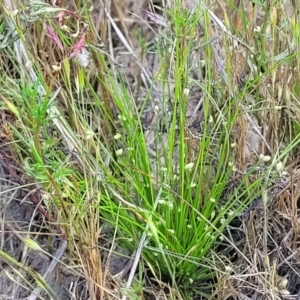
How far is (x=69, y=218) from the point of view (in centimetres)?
80

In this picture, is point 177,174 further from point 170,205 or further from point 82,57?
point 82,57

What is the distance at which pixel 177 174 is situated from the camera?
95 centimetres

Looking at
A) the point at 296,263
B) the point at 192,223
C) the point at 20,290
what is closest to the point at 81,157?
the point at 192,223

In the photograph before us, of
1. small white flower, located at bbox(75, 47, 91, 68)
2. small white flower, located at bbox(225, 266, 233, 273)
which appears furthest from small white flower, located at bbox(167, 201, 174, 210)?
small white flower, located at bbox(75, 47, 91, 68)

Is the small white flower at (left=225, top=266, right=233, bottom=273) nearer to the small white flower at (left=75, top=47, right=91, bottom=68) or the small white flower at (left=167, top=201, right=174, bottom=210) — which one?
the small white flower at (left=167, top=201, right=174, bottom=210)

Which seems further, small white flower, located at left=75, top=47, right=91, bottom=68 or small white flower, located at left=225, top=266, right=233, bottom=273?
small white flower, located at left=225, top=266, right=233, bottom=273

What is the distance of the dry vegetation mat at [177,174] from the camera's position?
2.83 feet

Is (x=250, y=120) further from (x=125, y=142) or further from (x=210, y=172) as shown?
(x=125, y=142)

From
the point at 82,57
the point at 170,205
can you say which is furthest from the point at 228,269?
the point at 82,57

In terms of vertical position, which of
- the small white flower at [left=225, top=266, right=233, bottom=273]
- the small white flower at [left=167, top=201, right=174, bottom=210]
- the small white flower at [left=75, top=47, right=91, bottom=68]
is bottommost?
the small white flower at [left=225, top=266, right=233, bottom=273]

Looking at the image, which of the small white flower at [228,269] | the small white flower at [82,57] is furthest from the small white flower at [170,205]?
the small white flower at [82,57]

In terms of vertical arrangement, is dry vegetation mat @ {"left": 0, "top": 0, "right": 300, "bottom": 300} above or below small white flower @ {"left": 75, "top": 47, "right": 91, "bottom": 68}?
below

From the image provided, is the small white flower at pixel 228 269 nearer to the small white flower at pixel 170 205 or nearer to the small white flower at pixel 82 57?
the small white flower at pixel 170 205

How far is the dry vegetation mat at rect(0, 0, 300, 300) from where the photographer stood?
862 mm
